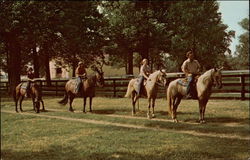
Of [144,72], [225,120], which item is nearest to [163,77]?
[144,72]

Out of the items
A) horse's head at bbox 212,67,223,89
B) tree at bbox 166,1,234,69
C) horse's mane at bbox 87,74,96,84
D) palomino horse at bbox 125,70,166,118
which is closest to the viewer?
horse's head at bbox 212,67,223,89

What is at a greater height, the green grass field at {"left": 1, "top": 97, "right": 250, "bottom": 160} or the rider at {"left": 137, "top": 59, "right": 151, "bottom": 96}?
the rider at {"left": 137, "top": 59, "right": 151, "bottom": 96}

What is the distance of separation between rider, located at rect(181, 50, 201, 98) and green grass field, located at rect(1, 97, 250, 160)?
1.56 m

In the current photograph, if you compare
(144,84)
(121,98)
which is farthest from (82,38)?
(144,84)

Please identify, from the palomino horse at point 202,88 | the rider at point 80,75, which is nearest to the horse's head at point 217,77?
the palomino horse at point 202,88

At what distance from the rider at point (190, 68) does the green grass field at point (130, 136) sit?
1560mm

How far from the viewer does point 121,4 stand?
108 ft

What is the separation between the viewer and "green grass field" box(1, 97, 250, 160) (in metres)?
9.47

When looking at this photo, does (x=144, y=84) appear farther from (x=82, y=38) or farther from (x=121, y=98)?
(x=82, y=38)

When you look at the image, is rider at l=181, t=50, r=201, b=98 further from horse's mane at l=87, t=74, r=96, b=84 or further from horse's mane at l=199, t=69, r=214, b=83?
horse's mane at l=87, t=74, r=96, b=84

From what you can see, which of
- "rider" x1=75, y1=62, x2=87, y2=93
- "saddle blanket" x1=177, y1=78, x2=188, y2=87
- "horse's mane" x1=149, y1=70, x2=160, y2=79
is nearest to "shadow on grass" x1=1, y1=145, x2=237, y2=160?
"saddle blanket" x1=177, y1=78, x2=188, y2=87

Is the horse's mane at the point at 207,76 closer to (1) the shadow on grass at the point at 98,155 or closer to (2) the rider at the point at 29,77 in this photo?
(1) the shadow on grass at the point at 98,155

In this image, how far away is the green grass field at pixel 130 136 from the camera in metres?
9.47

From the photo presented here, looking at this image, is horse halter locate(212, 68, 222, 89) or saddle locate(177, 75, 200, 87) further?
saddle locate(177, 75, 200, 87)
